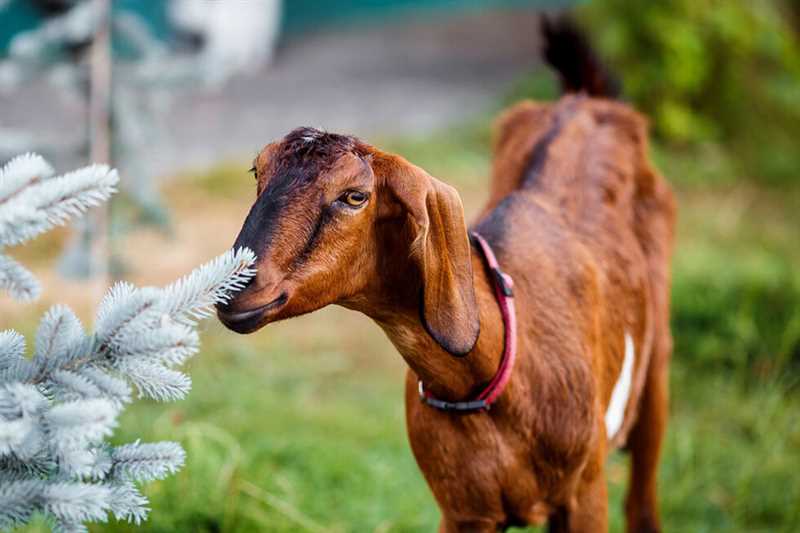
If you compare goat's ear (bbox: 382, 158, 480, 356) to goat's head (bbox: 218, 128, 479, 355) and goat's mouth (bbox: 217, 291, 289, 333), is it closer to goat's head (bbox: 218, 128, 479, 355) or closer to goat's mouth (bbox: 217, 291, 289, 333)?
goat's head (bbox: 218, 128, 479, 355)

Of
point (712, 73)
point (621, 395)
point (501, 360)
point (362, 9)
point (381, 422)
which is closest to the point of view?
point (501, 360)

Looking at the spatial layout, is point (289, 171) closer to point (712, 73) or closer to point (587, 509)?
point (587, 509)

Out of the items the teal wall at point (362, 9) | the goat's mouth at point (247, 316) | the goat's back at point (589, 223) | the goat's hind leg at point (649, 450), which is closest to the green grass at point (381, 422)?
the goat's hind leg at point (649, 450)

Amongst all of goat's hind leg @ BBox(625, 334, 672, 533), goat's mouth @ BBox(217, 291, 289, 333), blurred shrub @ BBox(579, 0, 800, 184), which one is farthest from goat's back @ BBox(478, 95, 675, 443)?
blurred shrub @ BBox(579, 0, 800, 184)

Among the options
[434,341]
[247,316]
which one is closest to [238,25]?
[434,341]

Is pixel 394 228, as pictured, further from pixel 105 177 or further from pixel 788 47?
pixel 788 47

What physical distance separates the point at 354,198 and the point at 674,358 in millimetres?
3762

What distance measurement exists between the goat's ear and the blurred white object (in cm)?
783

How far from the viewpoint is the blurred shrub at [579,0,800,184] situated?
7.92m

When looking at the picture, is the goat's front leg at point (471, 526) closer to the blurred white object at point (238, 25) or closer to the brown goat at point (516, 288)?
the brown goat at point (516, 288)

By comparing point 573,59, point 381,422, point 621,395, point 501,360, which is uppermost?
point 573,59

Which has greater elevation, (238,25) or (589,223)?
(589,223)

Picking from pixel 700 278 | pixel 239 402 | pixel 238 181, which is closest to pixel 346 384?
pixel 239 402

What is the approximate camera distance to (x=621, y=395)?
9.30 feet
